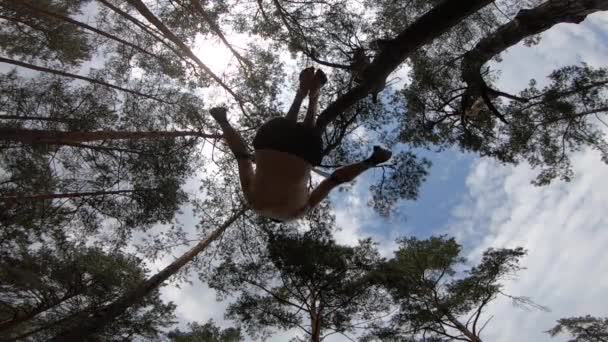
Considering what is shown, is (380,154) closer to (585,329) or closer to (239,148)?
(239,148)

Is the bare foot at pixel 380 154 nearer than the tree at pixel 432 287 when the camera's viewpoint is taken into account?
Yes

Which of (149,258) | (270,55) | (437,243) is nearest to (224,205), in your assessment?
(149,258)

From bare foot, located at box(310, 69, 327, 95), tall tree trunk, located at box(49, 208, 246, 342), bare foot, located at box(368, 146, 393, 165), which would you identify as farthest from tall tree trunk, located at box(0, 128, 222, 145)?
bare foot, located at box(368, 146, 393, 165)

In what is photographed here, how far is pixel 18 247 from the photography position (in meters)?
8.52

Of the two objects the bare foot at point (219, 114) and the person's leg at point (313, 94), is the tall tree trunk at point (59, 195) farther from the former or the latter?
the person's leg at point (313, 94)

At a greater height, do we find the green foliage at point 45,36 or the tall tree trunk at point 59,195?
the green foliage at point 45,36

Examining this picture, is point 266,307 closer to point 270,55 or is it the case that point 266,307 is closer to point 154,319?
point 154,319

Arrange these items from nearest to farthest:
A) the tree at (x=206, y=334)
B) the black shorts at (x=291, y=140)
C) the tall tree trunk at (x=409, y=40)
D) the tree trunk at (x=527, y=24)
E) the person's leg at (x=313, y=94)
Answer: the tall tree trunk at (x=409, y=40) → the black shorts at (x=291, y=140) → the person's leg at (x=313, y=94) → the tree trunk at (x=527, y=24) → the tree at (x=206, y=334)

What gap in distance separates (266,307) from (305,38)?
22.7 feet

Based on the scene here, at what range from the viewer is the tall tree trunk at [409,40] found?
2748 millimetres

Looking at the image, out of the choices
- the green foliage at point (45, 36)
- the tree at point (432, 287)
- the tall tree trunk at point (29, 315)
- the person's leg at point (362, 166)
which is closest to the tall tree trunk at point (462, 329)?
the tree at point (432, 287)

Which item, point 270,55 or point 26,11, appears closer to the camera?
point 26,11

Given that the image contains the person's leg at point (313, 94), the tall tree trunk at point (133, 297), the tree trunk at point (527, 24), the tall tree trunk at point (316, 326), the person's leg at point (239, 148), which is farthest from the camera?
the tall tree trunk at point (316, 326)

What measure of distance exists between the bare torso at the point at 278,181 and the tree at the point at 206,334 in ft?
35.0
